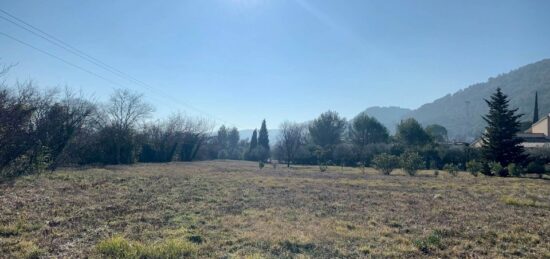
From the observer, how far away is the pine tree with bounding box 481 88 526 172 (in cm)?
3173

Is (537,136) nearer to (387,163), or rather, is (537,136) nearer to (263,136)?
(387,163)

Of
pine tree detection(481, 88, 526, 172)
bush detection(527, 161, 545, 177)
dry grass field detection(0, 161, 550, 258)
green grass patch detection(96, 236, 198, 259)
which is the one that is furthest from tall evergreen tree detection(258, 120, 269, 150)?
green grass patch detection(96, 236, 198, 259)

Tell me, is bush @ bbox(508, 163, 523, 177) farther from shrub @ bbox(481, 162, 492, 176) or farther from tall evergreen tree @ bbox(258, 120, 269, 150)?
tall evergreen tree @ bbox(258, 120, 269, 150)

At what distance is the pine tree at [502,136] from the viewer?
31.7 meters

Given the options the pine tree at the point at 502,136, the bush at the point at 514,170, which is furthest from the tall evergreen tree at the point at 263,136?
the bush at the point at 514,170

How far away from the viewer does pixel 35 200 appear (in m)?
10.1

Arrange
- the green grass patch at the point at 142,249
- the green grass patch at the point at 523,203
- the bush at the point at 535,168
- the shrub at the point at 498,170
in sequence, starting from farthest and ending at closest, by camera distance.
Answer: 1. the bush at the point at 535,168
2. the shrub at the point at 498,170
3. the green grass patch at the point at 523,203
4. the green grass patch at the point at 142,249

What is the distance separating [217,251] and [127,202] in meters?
6.37

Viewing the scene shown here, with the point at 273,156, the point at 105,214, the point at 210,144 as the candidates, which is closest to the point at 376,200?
the point at 105,214

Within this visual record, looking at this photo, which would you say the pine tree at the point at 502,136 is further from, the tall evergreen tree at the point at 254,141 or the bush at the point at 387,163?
the tall evergreen tree at the point at 254,141

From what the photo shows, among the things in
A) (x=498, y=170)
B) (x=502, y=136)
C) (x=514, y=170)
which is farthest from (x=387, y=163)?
(x=502, y=136)

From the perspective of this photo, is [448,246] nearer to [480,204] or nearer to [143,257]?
[143,257]

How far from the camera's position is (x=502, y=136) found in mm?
32125

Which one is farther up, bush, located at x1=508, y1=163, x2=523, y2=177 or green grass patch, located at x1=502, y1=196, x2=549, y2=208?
bush, located at x1=508, y1=163, x2=523, y2=177
